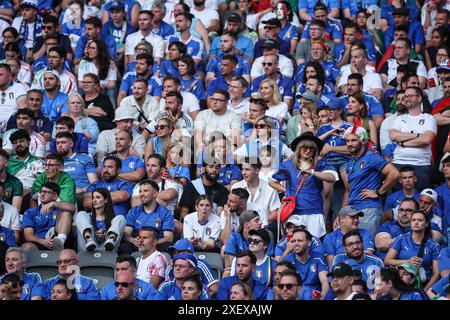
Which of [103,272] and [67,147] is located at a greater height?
[67,147]

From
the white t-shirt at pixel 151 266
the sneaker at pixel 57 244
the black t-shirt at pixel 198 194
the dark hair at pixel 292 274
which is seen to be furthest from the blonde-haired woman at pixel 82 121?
the dark hair at pixel 292 274

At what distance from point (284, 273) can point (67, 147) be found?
363cm

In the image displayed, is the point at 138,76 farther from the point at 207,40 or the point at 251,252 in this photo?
the point at 251,252

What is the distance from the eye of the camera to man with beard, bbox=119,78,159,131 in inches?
635

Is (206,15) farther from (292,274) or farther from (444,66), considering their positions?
(292,274)

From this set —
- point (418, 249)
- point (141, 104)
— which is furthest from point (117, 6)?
point (418, 249)

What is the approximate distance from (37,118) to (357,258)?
4732 millimetres

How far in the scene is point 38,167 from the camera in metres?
15.2

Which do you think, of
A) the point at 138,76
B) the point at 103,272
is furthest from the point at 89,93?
the point at 103,272

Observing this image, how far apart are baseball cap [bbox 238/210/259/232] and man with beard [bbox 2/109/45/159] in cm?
284

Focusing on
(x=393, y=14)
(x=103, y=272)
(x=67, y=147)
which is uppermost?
(x=393, y=14)

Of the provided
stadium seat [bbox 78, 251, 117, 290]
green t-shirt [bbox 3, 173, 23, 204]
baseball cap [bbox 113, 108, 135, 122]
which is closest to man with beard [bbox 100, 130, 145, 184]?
baseball cap [bbox 113, 108, 135, 122]

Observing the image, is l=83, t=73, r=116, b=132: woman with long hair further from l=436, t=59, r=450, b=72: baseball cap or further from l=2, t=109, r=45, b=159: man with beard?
l=436, t=59, r=450, b=72: baseball cap

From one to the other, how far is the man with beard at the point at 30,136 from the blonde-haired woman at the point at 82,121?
0.50 meters
